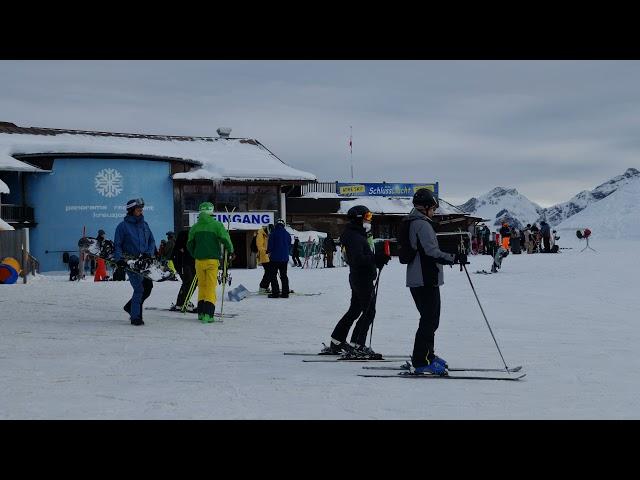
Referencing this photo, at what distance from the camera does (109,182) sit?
37.8m

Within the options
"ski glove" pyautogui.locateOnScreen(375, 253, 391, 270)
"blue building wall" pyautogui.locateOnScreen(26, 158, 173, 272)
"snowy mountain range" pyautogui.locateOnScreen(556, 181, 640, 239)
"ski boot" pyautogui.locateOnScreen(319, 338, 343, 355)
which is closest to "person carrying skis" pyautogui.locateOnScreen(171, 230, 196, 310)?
"ski boot" pyautogui.locateOnScreen(319, 338, 343, 355)

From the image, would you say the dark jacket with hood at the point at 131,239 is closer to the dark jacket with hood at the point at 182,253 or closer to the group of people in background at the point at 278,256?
the dark jacket with hood at the point at 182,253

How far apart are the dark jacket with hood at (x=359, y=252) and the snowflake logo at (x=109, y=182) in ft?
101

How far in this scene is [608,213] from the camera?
110 meters

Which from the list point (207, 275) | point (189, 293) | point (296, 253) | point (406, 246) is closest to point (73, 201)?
point (296, 253)

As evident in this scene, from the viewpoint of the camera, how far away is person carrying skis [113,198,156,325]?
11305mm

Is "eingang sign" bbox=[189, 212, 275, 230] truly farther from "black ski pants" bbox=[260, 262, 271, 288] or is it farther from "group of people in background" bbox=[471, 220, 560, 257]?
"black ski pants" bbox=[260, 262, 271, 288]

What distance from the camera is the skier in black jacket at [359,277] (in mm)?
8211

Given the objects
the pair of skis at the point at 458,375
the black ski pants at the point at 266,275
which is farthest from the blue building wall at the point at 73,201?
the pair of skis at the point at 458,375

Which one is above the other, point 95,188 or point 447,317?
point 95,188
